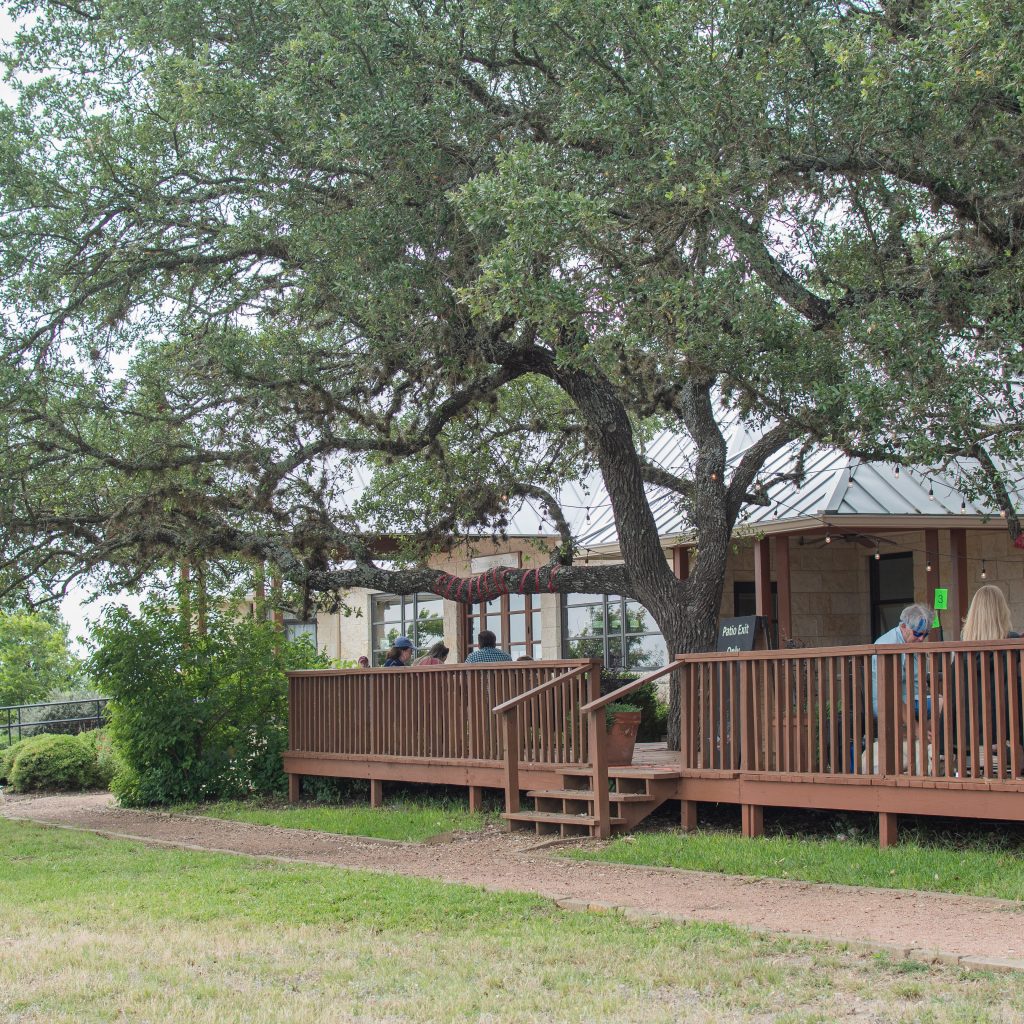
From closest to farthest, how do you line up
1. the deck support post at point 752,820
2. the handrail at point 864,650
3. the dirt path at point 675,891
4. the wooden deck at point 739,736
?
the dirt path at point 675,891
the handrail at point 864,650
the wooden deck at point 739,736
the deck support post at point 752,820

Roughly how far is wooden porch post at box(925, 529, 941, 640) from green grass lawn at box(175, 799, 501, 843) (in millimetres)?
6226

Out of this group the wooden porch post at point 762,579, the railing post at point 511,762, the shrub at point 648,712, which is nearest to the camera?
the railing post at point 511,762

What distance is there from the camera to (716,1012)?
5469 mm

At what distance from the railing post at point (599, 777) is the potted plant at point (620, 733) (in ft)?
2.98

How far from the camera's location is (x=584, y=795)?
37.9 feet

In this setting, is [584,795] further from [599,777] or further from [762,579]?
[762,579]

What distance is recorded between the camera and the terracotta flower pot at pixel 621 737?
12219 mm

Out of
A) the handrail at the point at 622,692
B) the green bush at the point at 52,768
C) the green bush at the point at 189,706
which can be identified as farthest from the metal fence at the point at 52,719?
the handrail at the point at 622,692

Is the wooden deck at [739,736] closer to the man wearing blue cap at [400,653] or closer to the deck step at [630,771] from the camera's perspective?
the deck step at [630,771]

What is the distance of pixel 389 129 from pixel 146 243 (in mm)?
3313

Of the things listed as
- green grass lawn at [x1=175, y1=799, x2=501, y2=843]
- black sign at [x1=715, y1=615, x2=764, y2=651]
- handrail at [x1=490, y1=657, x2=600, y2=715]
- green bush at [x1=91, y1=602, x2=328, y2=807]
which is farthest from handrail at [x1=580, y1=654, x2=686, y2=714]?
green bush at [x1=91, y1=602, x2=328, y2=807]

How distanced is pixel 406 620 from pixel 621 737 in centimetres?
1330

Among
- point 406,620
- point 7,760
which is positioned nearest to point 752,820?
point 7,760

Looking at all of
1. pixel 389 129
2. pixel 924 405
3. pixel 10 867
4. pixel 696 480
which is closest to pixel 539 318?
pixel 389 129
